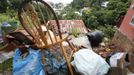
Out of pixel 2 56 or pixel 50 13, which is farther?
pixel 2 56

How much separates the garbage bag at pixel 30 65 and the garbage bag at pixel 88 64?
478 mm

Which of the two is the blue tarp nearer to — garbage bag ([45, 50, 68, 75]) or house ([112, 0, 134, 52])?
garbage bag ([45, 50, 68, 75])

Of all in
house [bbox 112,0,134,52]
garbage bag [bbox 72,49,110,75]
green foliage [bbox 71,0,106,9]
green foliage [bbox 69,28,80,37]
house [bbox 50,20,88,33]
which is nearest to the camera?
garbage bag [bbox 72,49,110,75]

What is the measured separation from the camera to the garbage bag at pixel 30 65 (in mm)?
3324

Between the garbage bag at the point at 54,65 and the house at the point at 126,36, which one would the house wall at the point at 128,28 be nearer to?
the house at the point at 126,36

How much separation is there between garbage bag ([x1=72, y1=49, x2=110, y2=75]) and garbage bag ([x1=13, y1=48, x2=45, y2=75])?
0.48 m

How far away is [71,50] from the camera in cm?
378

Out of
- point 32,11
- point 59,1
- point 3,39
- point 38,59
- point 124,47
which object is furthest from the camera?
point 59,1

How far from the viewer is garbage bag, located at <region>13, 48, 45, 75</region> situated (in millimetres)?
3324

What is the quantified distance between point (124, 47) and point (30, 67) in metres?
1.60

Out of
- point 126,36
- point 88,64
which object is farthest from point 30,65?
point 126,36

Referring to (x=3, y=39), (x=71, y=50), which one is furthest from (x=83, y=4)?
(x=71, y=50)

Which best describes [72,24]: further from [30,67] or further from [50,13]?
[30,67]

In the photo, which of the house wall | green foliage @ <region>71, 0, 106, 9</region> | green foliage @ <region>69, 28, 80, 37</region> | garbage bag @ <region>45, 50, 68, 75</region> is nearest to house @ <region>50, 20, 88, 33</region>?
green foliage @ <region>69, 28, 80, 37</region>
